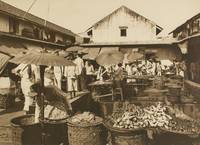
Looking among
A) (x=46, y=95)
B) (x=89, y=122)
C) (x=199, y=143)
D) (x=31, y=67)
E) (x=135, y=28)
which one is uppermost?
(x=135, y=28)

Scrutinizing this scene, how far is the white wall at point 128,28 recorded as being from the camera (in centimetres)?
2411

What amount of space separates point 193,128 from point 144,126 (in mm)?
926

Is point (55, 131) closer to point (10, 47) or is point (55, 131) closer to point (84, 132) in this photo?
point (84, 132)

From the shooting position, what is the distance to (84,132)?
18.1ft

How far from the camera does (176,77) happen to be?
14.4m

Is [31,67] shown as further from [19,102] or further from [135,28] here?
[135,28]

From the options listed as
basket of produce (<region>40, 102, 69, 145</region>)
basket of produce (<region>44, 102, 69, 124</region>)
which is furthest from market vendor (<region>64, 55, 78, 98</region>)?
basket of produce (<region>44, 102, 69, 124</region>)

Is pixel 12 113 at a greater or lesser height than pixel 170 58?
lesser

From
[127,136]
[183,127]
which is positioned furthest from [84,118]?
[183,127]

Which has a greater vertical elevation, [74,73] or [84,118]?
[74,73]

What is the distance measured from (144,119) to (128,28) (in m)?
19.4

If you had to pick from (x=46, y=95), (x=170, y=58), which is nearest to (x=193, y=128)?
(x=46, y=95)

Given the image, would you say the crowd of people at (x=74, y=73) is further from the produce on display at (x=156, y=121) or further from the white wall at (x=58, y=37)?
the white wall at (x=58, y=37)

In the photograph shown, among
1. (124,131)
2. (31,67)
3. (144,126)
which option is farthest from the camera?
(31,67)
